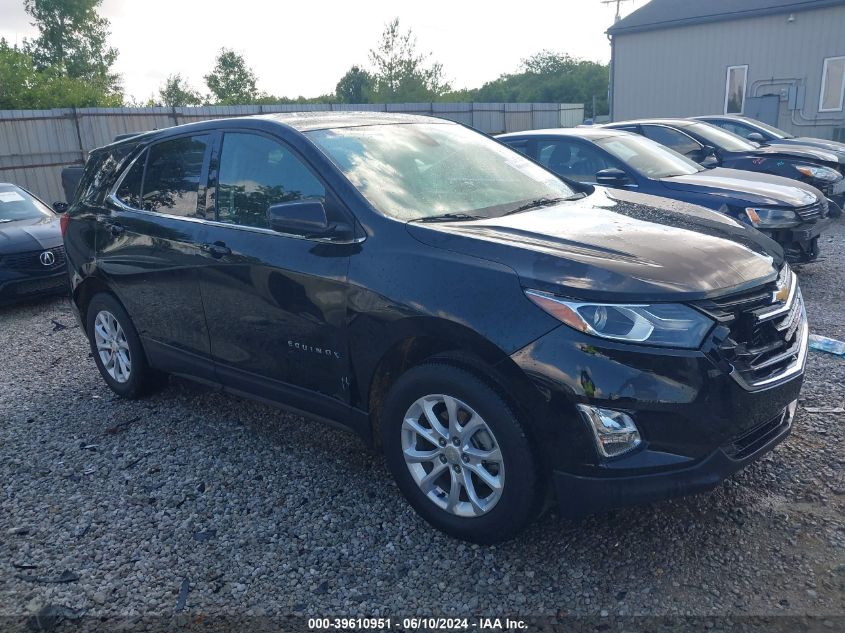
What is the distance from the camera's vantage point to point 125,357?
192 inches

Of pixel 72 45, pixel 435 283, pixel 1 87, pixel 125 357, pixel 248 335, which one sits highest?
pixel 72 45

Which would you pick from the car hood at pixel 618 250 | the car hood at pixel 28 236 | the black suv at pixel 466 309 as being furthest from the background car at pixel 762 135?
the car hood at pixel 28 236

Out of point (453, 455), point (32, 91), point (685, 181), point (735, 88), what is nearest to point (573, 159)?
point (685, 181)

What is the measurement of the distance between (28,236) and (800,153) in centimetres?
1038

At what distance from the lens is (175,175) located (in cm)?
433

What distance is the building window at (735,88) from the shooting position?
2289 centimetres

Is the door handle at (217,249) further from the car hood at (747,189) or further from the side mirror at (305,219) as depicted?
the car hood at (747,189)

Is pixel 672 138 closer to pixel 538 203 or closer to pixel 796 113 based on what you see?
pixel 538 203

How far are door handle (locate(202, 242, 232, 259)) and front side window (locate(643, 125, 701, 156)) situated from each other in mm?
7815

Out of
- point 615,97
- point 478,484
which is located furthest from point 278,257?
point 615,97

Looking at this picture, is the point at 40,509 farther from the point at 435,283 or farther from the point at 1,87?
the point at 1,87

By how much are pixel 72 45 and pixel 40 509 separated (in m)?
46.1

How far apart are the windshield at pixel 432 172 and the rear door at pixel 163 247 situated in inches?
38.6

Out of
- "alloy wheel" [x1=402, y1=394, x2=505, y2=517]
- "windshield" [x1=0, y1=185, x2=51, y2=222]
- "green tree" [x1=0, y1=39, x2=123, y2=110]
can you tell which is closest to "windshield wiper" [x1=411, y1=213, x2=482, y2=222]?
"alloy wheel" [x1=402, y1=394, x2=505, y2=517]
